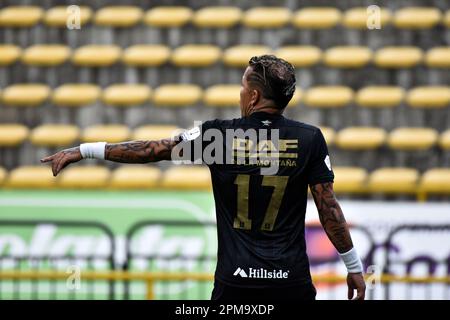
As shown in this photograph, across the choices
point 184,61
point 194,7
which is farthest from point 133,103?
point 194,7

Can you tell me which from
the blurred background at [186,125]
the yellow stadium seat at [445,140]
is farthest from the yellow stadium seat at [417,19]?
the yellow stadium seat at [445,140]

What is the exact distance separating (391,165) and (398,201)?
97 centimetres

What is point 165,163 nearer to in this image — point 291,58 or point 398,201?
point 291,58

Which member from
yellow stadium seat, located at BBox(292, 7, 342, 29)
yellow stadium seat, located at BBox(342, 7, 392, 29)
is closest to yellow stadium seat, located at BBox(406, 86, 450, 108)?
yellow stadium seat, located at BBox(342, 7, 392, 29)

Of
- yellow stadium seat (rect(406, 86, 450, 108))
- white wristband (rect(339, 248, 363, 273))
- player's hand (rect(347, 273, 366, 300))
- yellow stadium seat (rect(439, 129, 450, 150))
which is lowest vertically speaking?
player's hand (rect(347, 273, 366, 300))

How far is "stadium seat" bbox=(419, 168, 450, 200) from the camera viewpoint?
8.36 metres

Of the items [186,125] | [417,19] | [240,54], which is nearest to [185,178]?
[186,125]

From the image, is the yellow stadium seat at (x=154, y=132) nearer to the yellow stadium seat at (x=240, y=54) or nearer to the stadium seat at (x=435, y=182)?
the yellow stadium seat at (x=240, y=54)

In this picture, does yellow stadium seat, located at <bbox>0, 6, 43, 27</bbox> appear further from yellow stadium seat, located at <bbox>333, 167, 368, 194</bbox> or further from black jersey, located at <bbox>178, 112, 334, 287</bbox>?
black jersey, located at <bbox>178, 112, 334, 287</bbox>

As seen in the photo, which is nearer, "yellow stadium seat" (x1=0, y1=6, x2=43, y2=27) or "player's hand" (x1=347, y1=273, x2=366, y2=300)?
"player's hand" (x1=347, y1=273, x2=366, y2=300)

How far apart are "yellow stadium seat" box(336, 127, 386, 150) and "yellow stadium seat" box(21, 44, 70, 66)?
3367 mm

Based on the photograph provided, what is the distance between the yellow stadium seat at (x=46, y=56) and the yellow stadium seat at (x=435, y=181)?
14.2ft

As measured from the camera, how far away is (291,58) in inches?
383

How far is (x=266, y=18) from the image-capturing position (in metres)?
10.2
